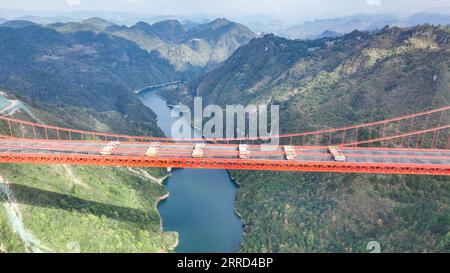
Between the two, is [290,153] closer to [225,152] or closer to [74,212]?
[225,152]

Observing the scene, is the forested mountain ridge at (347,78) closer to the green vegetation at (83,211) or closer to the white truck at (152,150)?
the white truck at (152,150)

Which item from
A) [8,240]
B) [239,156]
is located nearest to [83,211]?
[8,240]

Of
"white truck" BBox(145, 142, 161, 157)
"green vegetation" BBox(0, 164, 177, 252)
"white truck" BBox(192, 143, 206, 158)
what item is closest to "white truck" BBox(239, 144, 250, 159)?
"white truck" BBox(192, 143, 206, 158)

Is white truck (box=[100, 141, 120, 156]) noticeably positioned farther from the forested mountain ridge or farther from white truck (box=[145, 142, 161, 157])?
the forested mountain ridge

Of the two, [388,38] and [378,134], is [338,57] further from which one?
[378,134]

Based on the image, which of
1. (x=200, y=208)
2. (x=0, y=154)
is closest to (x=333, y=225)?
(x=200, y=208)

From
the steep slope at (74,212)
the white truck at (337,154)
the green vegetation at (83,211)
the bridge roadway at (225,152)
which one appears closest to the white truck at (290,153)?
the bridge roadway at (225,152)
